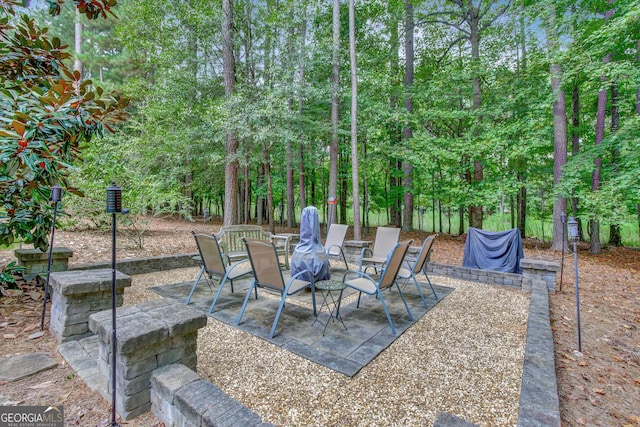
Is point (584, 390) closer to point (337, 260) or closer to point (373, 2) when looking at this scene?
point (337, 260)

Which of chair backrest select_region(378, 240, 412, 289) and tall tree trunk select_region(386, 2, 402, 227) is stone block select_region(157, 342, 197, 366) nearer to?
chair backrest select_region(378, 240, 412, 289)

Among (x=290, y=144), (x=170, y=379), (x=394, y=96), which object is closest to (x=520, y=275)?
(x=170, y=379)

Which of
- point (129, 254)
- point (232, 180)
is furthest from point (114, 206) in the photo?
point (232, 180)

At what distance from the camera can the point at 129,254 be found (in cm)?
574

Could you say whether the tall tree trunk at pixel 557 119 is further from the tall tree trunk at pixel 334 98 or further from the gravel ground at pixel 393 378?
the gravel ground at pixel 393 378

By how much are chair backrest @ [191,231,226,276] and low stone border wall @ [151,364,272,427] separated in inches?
66.9

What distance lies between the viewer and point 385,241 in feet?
17.1

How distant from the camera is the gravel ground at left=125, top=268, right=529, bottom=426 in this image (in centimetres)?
173

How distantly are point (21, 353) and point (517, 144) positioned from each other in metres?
9.92

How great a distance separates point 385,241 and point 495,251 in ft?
6.96

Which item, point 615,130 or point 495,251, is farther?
point 615,130

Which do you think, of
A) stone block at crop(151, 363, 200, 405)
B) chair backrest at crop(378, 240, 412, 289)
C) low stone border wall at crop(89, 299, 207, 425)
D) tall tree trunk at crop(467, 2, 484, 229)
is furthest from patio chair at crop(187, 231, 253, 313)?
tall tree trunk at crop(467, 2, 484, 229)

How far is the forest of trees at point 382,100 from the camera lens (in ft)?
21.4

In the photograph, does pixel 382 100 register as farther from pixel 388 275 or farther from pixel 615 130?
pixel 388 275
